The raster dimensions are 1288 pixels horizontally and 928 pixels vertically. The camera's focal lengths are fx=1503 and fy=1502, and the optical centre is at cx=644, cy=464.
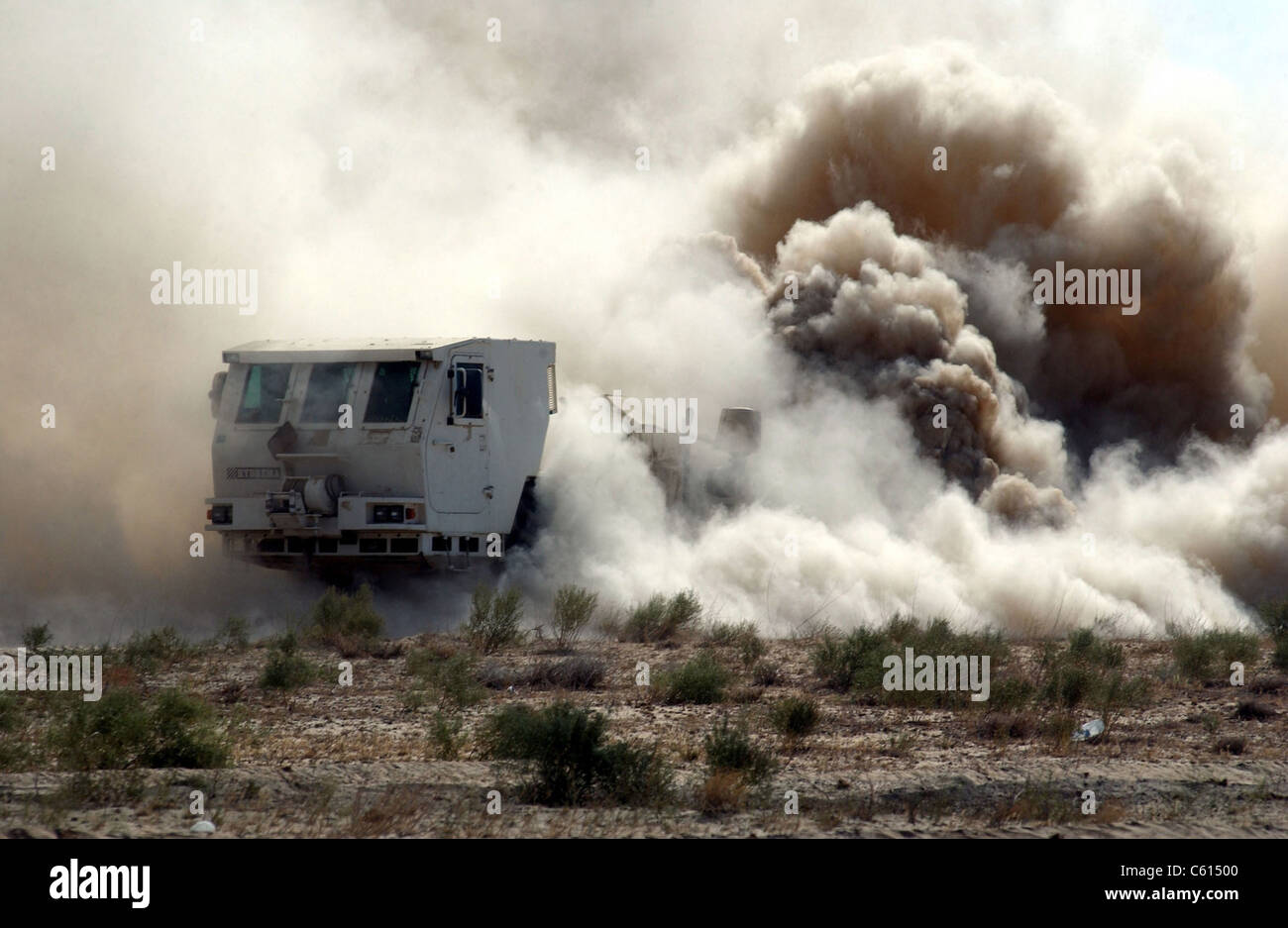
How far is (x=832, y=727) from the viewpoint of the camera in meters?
11.8

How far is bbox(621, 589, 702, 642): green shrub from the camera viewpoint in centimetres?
1777

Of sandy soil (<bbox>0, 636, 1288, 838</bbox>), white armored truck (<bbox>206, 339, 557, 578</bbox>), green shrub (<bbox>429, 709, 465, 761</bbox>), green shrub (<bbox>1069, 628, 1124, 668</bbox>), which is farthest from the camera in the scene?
white armored truck (<bbox>206, 339, 557, 578</bbox>)

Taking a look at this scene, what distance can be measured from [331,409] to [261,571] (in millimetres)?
2576

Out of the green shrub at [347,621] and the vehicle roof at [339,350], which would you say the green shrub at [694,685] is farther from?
the vehicle roof at [339,350]

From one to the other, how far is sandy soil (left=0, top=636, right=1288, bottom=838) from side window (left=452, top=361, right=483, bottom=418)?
5.18 meters

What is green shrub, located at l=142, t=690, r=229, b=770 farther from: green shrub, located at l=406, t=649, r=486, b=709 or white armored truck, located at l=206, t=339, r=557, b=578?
white armored truck, located at l=206, t=339, r=557, b=578

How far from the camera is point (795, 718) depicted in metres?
11.2

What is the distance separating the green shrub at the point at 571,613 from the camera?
17.5 metres

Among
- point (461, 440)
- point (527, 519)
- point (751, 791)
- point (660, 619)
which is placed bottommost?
point (751, 791)

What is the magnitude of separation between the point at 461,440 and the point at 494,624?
7.85 ft

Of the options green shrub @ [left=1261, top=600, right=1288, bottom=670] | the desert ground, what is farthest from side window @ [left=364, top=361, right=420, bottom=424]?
green shrub @ [left=1261, top=600, right=1288, bottom=670]

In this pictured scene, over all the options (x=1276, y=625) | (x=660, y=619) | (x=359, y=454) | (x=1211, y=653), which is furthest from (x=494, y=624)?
(x=1276, y=625)

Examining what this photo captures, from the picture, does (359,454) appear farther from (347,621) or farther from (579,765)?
(579,765)
